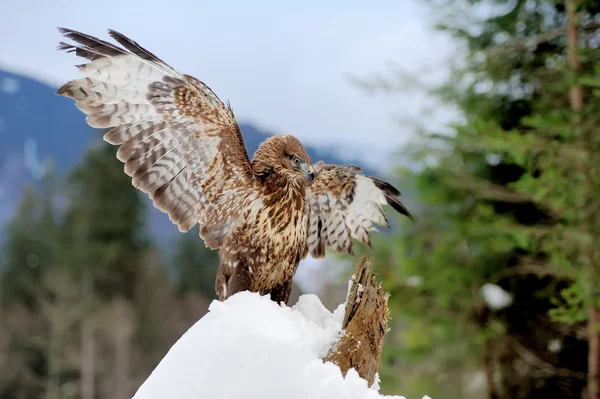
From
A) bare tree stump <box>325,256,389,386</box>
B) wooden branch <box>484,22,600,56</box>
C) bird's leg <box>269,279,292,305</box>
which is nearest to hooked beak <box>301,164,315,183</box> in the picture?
bare tree stump <box>325,256,389,386</box>

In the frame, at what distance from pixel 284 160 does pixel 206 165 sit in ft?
1.26

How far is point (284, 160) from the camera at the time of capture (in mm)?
2736

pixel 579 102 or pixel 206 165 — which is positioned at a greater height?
pixel 579 102

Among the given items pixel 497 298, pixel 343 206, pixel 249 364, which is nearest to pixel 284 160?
pixel 343 206

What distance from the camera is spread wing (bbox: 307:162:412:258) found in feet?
10.7

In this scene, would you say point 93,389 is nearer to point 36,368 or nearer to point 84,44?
point 36,368

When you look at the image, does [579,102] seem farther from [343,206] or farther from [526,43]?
[343,206]

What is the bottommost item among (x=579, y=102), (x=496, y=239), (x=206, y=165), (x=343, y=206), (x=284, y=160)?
A: (x=206, y=165)

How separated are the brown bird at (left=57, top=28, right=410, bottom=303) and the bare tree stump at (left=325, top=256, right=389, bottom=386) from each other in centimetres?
36

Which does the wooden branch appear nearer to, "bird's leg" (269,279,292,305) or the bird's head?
the bird's head

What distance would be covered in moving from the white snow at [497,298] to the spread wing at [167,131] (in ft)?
25.5

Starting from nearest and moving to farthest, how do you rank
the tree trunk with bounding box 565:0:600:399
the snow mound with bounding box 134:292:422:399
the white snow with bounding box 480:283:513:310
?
the snow mound with bounding box 134:292:422:399, the tree trunk with bounding box 565:0:600:399, the white snow with bounding box 480:283:513:310

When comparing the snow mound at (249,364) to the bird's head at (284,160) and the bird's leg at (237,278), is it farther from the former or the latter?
the bird's head at (284,160)

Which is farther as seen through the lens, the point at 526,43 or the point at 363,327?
the point at 526,43
